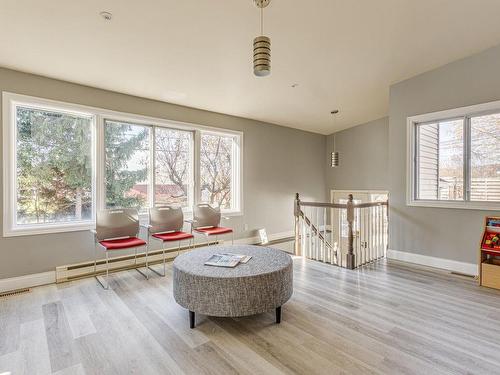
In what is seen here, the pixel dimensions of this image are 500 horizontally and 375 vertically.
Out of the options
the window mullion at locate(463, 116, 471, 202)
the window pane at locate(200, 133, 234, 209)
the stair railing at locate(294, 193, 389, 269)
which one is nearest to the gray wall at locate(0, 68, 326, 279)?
the window pane at locate(200, 133, 234, 209)

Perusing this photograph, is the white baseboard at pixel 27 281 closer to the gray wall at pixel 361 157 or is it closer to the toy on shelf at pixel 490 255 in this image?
the toy on shelf at pixel 490 255

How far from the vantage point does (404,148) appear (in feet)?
14.1

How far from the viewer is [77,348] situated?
2.09 meters

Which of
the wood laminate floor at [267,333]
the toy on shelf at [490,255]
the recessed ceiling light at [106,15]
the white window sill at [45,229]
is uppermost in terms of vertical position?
the recessed ceiling light at [106,15]

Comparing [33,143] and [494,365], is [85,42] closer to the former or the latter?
[33,143]

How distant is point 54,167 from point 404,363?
4.24m

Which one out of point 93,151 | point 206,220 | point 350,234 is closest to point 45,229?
point 93,151

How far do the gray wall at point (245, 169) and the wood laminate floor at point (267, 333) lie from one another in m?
0.48

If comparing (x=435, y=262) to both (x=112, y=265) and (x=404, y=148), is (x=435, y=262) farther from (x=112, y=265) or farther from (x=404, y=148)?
(x=112, y=265)

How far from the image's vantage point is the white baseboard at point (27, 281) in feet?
10.4

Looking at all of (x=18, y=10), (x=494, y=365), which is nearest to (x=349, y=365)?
(x=494, y=365)

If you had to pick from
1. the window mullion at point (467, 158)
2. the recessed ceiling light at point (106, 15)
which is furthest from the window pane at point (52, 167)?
the window mullion at point (467, 158)

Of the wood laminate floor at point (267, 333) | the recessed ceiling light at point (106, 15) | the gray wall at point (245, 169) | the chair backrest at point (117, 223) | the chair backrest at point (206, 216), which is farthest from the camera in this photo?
the chair backrest at point (206, 216)

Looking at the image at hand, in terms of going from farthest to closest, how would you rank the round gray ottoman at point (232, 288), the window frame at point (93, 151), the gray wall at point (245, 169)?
the gray wall at point (245, 169)
the window frame at point (93, 151)
the round gray ottoman at point (232, 288)
